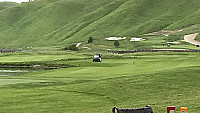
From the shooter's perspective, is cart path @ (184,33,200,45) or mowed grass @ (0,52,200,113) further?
cart path @ (184,33,200,45)

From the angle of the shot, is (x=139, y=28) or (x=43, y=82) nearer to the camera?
(x=43, y=82)

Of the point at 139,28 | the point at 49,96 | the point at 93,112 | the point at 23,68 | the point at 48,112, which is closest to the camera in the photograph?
the point at 93,112

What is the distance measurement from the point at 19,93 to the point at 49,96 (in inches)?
123

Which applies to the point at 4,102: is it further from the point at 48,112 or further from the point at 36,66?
the point at 36,66

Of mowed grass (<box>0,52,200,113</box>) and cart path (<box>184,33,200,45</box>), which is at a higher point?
cart path (<box>184,33,200,45</box>)

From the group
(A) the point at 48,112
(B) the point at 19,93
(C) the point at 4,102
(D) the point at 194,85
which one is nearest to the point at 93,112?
(A) the point at 48,112

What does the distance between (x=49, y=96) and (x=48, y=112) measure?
673 cm

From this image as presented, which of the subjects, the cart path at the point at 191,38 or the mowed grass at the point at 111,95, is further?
the cart path at the point at 191,38

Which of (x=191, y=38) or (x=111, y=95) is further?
(x=191, y=38)

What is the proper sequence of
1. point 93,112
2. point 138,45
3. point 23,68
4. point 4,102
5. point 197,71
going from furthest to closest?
point 138,45 → point 23,68 → point 197,71 → point 4,102 → point 93,112

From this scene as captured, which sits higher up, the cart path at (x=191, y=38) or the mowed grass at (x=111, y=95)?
the cart path at (x=191, y=38)

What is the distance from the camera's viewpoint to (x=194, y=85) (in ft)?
128

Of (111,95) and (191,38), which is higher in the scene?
(191,38)

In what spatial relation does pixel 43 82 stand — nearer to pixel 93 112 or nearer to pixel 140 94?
pixel 140 94
